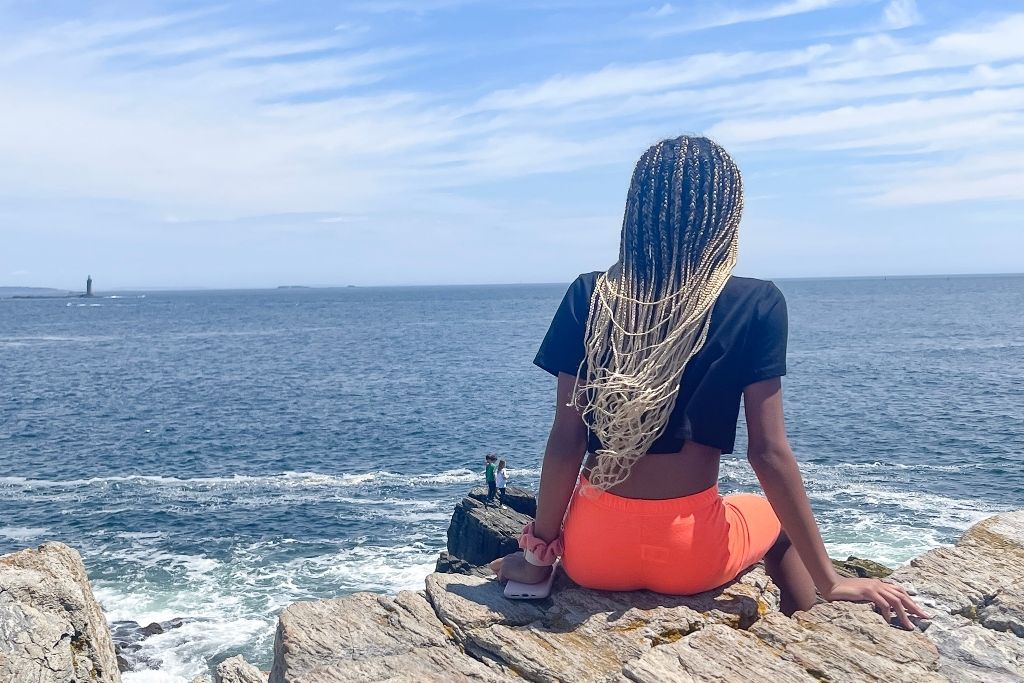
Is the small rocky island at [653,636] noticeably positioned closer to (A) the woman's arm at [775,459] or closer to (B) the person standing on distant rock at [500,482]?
(A) the woman's arm at [775,459]

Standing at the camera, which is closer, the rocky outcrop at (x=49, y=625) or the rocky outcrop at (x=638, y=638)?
the rocky outcrop at (x=638, y=638)

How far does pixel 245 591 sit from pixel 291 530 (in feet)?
14.9

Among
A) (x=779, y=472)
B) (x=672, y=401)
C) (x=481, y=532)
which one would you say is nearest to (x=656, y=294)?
(x=672, y=401)

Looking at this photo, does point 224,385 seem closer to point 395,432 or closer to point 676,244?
point 395,432

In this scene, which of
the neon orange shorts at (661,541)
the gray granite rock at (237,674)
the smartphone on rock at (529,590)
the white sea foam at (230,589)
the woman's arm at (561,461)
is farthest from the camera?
Result: the white sea foam at (230,589)

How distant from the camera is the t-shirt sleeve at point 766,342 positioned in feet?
12.3

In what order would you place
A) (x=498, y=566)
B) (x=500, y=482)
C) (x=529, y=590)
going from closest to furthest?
(x=529, y=590)
(x=498, y=566)
(x=500, y=482)

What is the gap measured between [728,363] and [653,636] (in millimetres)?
1371

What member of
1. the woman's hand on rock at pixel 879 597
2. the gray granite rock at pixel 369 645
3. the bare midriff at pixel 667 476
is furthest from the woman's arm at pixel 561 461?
the woman's hand on rock at pixel 879 597

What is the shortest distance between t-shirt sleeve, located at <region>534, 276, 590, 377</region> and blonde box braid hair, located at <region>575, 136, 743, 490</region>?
0.06 m

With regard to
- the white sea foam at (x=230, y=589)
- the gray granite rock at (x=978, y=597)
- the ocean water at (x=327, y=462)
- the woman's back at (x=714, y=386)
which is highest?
the woman's back at (x=714, y=386)

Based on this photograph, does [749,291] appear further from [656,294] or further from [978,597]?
[978,597]

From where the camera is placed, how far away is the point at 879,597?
4.05 metres

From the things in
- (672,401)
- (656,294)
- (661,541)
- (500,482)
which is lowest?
(500,482)
